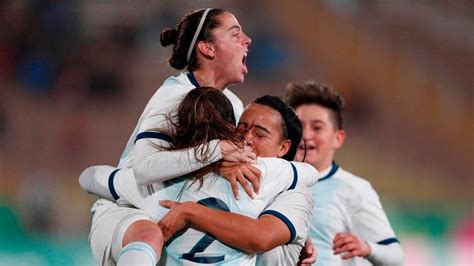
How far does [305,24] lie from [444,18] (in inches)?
40.6

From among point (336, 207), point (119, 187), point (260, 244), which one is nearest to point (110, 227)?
point (119, 187)

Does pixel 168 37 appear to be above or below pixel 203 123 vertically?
above

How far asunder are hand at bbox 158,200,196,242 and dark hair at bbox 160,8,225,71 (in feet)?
2.65

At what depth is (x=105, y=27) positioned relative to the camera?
6.39 meters

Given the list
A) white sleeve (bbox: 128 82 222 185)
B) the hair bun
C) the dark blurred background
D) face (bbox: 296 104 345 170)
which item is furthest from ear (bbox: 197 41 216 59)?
the dark blurred background

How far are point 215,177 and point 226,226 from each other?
154mm

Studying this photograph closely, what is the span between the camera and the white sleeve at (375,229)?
3.56 metres

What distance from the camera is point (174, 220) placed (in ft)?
7.93

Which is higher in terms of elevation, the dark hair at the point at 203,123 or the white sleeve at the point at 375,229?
the dark hair at the point at 203,123

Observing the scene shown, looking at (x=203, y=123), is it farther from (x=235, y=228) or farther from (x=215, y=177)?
(x=235, y=228)

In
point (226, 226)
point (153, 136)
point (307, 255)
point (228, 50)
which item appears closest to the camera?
point (226, 226)

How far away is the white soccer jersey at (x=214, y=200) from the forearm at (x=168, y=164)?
66 millimetres

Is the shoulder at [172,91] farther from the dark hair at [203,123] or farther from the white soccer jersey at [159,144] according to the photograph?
the dark hair at [203,123]

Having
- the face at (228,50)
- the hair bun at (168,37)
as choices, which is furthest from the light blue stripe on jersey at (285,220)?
the hair bun at (168,37)
